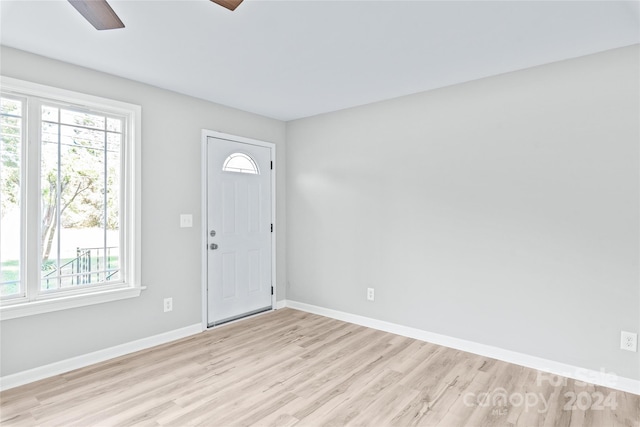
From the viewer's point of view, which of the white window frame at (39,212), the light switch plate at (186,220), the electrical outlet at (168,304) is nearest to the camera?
the white window frame at (39,212)

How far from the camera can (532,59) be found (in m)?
2.73

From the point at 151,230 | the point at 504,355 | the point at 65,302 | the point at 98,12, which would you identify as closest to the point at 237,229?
the point at 151,230

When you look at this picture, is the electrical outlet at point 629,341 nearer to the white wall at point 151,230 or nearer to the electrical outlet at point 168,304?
the white wall at point 151,230

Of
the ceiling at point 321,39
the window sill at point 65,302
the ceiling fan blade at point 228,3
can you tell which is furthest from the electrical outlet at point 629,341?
the window sill at point 65,302

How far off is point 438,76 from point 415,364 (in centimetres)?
246

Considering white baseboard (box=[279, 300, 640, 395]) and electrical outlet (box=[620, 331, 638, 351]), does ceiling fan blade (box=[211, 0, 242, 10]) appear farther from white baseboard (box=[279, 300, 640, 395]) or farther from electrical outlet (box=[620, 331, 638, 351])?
electrical outlet (box=[620, 331, 638, 351])

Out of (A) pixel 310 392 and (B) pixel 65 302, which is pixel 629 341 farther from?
(B) pixel 65 302

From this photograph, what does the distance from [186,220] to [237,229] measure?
65 centimetres

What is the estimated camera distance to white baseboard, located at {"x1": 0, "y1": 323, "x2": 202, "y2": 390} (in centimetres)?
255

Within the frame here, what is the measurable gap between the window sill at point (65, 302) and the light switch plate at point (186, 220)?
0.70 metres

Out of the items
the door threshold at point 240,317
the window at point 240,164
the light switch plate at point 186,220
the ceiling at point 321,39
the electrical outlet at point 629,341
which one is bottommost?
the door threshold at point 240,317

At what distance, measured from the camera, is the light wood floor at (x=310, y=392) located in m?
2.19

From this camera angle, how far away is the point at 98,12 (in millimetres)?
1711

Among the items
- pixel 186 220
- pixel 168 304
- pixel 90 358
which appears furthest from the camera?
pixel 186 220
